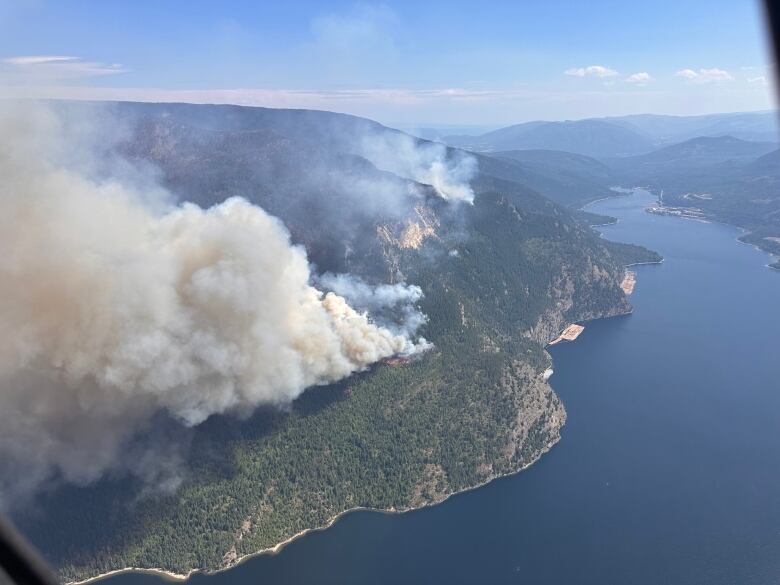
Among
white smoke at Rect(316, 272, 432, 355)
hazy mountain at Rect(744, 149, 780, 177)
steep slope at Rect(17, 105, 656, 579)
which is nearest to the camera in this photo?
steep slope at Rect(17, 105, 656, 579)

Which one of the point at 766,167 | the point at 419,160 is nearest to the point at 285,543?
the point at 419,160

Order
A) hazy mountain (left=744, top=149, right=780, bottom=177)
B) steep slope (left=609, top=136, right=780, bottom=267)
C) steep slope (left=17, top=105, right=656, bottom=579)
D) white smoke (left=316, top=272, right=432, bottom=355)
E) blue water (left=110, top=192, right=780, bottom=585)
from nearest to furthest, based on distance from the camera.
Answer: blue water (left=110, top=192, right=780, bottom=585)
steep slope (left=17, top=105, right=656, bottom=579)
white smoke (left=316, top=272, right=432, bottom=355)
steep slope (left=609, top=136, right=780, bottom=267)
hazy mountain (left=744, top=149, right=780, bottom=177)

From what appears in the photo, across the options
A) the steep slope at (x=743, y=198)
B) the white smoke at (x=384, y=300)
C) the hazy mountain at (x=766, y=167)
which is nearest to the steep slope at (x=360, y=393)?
the white smoke at (x=384, y=300)

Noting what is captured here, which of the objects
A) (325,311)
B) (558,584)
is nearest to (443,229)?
(325,311)

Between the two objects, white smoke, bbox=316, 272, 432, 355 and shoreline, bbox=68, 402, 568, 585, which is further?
white smoke, bbox=316, 272, 432, 355

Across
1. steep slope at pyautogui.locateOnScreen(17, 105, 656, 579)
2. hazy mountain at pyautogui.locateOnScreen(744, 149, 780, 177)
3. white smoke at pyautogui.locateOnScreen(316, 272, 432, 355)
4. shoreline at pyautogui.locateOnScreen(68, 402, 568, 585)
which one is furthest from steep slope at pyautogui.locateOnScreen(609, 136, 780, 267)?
shoreline at pyautogui.locateOnScreen(68, 402, 568, 585)

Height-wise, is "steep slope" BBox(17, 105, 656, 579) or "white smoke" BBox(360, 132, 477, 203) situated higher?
"white smoke" BBox(360, 132, 477, 203)

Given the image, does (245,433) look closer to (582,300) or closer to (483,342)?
(483,342)

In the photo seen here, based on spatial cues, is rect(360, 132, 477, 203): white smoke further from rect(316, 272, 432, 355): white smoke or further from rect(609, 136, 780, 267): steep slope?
rect(609, 136, 780, 267): steep slope
